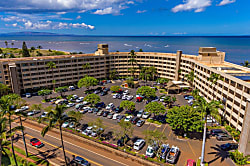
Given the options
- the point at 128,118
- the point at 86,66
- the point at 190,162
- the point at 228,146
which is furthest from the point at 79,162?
the point at 86,66

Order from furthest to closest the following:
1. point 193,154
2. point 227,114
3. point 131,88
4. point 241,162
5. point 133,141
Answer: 1. point 131,88
2. point 227,114
3. point 133,141
4. point 193,154
5. point 241,162

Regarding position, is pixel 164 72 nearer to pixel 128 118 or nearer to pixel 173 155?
pixel 128 118

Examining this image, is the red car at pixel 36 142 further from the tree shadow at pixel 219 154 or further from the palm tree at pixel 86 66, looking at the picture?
the palm tree at pixel 86 66

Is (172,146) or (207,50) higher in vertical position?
(207,50)

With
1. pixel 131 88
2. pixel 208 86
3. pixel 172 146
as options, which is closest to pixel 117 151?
pixel 172 146

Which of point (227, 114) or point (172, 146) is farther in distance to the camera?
point (227, 114)

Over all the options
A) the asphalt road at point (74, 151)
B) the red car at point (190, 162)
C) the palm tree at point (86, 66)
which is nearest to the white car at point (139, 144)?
the asphalt road at point (74, 151)

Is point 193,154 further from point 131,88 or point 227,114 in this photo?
point 131,88
